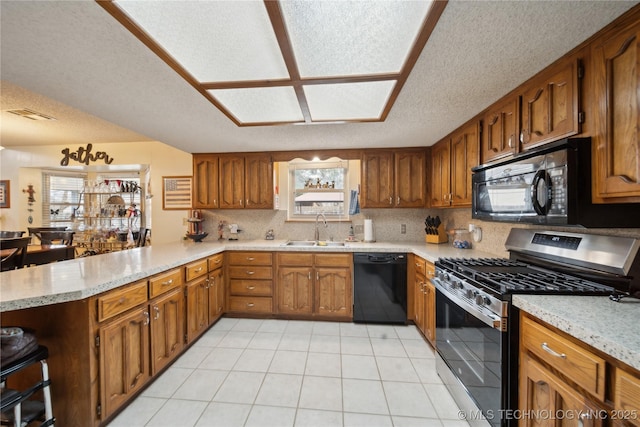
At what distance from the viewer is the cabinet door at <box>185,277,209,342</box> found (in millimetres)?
2293

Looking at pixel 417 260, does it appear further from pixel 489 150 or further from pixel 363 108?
pixel 363 108

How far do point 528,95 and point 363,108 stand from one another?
42.5 inches

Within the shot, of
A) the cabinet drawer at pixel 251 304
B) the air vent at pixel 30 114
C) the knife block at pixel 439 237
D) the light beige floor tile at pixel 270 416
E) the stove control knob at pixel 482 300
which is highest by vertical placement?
the air vent at pixel 30 114

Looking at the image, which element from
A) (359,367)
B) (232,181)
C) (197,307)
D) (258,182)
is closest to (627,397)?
(359,367)

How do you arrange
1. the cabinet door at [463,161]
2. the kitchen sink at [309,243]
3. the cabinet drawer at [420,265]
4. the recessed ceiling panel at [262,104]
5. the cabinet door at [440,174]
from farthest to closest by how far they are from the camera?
the kitchen sink at [309,243], the cabinet door at [440,174], the cabinet drawer at [420,265], the cabinet door at [463,161], the recessed ceiling panel at [262,104]

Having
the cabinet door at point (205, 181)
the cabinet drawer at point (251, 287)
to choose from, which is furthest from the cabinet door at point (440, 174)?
the cabinet door at point (205, 181)

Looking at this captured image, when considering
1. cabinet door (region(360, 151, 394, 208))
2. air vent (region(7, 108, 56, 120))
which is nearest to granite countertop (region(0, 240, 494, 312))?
cabinet door (region(360, 151, 394, 208))

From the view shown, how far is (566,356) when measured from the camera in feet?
3.01

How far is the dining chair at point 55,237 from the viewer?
358cm

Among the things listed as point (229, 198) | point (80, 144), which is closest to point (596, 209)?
point (229, 198)

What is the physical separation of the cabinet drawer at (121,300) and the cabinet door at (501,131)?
279 cm

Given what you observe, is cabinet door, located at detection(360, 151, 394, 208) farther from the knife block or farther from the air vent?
the air vent

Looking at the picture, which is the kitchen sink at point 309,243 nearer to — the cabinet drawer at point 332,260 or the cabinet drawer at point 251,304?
the cabinet drawer at point 332,260

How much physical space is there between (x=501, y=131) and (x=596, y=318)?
140cm
